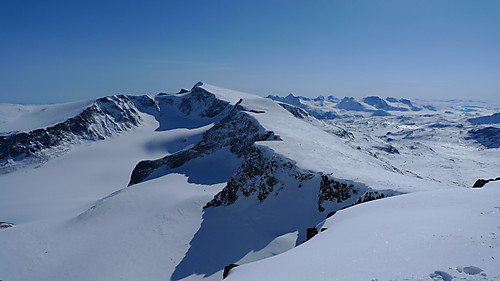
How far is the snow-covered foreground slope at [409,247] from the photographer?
7.99 metres

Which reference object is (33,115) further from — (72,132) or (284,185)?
(284,185)

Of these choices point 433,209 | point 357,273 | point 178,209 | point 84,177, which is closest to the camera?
point 357,273

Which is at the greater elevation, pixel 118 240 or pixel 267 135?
pixel 267 135

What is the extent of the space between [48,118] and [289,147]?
128 metres

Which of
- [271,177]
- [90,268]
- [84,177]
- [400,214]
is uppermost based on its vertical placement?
[400,214]

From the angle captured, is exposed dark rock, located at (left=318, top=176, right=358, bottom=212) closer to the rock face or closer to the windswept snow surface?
the rock face

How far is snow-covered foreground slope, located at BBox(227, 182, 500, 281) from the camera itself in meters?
7.99

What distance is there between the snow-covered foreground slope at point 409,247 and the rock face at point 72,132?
109214 mm

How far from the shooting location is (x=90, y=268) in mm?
25781

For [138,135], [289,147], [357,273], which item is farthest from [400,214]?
[138,135]

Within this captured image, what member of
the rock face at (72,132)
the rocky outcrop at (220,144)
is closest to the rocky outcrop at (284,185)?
the rocky outcrop at (220,144)

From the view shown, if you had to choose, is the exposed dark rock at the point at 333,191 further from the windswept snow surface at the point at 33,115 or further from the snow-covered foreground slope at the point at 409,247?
the windswept snow surface at the point at 33,115

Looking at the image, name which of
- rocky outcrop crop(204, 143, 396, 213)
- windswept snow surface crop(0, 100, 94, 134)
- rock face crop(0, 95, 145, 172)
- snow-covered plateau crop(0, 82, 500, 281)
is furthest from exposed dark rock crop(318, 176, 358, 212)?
windswept snow surface crop(0, 100, 94, 134)

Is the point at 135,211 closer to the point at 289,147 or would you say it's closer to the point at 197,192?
the point at 197,192
